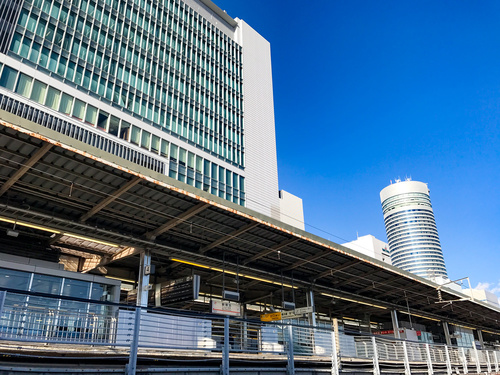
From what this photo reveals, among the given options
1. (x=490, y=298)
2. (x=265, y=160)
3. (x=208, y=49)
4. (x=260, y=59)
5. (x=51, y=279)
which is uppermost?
(x=260, y=59)

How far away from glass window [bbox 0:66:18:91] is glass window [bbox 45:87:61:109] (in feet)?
8.04

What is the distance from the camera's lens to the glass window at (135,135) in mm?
35741

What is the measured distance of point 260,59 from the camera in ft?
190

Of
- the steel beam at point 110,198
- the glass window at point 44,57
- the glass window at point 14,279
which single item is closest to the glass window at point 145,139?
the glass window at point 44,57

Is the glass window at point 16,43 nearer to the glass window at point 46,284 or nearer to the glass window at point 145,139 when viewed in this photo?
the glass window at point 145,139

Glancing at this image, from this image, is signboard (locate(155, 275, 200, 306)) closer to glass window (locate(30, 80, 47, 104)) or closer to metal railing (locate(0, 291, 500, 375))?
metal railing (locate(0, 291, 500, 375))

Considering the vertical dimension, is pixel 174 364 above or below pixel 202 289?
below

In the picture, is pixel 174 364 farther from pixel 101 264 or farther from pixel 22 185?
pixel 101 264

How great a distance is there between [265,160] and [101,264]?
3485 centimetres

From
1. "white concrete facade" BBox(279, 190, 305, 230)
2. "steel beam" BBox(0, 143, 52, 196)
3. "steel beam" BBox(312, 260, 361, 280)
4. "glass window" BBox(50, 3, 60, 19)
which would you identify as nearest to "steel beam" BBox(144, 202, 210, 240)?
"steel beam" BBox(0, 143, 52, 196)

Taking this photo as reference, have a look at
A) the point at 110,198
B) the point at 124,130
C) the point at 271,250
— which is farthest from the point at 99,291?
the point at 124,130

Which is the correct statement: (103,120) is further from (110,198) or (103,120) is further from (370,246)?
(370,246)

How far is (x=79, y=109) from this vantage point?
106ft

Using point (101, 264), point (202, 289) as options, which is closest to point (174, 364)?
point (101, 264)
